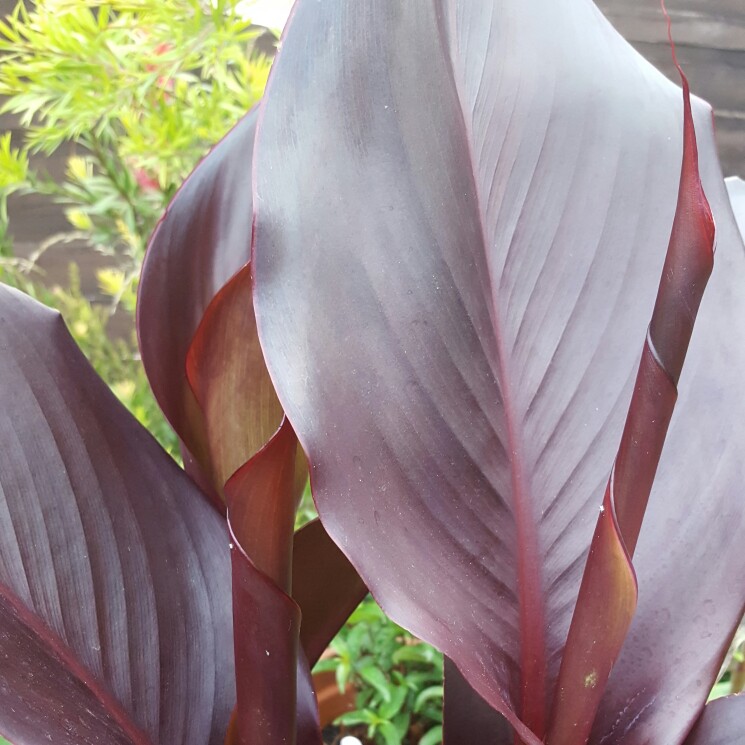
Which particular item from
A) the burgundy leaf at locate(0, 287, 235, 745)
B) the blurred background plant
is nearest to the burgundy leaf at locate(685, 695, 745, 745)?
the burgundy leaf at locate(0, 287, 235, 745)

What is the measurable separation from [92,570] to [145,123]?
1.53 feet

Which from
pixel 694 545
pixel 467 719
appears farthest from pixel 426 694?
pixel 694 545

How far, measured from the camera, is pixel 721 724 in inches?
13.1

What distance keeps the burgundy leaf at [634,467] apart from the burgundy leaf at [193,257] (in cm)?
25

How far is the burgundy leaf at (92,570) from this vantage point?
306 millimetres

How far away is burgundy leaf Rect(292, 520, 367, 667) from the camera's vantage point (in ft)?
1.35

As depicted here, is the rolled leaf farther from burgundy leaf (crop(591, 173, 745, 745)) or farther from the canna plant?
burgundy leaf (crop(591, 173, 745, 745))

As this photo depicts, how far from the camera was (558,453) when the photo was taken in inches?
13.9

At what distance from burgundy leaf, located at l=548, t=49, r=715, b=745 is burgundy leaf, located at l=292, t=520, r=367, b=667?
0.49 ft

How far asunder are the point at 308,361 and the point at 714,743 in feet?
0.86

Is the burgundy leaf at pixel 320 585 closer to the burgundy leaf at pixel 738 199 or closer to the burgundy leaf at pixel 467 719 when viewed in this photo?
the burgundy leaf at pixel 467 719

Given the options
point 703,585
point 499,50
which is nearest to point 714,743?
point 703,585

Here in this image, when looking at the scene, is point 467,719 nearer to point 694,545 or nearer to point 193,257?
point 694,545

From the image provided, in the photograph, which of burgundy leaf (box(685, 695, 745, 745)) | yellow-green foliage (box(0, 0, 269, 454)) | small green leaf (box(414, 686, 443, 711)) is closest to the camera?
burgundy leaf (box(685, 695, 745, 745))
